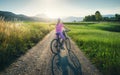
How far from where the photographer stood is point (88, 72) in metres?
8.64

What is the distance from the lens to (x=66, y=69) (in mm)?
9047

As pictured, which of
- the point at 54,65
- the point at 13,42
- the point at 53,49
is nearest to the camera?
the point at 54,65

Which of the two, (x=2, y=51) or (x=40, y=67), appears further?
(x=2, y=51)

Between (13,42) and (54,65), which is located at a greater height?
(13,42)

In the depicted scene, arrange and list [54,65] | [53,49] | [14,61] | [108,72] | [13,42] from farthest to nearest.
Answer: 1. [53,49]
2. [13,42]
3. [14,61]
4. [54,65]
5. [108,72]

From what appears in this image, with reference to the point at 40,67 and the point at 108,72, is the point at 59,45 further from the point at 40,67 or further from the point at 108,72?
the point at 108,72

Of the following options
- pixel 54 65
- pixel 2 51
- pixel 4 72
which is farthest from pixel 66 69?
pixel 2 51

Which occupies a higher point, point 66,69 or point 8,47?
point 8,47

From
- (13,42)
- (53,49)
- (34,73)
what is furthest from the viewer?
(53,49)

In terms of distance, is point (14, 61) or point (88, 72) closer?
point (88, 72)

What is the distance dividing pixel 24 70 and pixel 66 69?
7.06 ft

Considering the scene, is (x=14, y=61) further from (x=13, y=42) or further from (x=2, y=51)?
(x=13, y=42)

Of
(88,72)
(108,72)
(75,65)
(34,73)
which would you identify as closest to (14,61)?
(34,73)

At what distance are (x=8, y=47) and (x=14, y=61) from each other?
6.42ft
